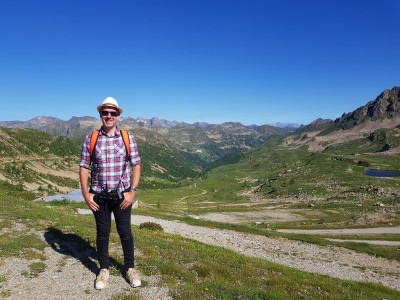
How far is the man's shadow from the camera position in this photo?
14.7m

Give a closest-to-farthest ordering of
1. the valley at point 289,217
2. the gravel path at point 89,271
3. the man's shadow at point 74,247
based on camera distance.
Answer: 1. the gravel path at point 89,271
2. the man's shadow at point 74,247
3. the valley at point 289,217

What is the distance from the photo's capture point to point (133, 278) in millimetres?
12398

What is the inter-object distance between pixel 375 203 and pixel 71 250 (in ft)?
300

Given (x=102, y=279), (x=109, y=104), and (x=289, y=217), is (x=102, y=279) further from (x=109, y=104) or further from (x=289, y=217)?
(x=289, y=217)

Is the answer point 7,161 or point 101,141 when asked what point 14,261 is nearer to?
point 101,141

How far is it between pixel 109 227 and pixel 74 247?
19.1ft

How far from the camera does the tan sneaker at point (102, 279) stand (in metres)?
12.0

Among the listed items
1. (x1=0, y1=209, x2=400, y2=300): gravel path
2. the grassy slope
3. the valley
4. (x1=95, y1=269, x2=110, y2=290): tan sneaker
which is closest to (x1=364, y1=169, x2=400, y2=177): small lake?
the valley

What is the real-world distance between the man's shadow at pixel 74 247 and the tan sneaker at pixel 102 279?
3.98 ft

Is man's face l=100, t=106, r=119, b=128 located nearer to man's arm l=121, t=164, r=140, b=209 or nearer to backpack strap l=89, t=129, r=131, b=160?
backpack strap l=89, t=129, r=131, b=160

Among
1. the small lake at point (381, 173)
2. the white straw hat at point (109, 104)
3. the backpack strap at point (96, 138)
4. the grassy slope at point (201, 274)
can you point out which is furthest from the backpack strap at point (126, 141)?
the small lake at point (381, 173)

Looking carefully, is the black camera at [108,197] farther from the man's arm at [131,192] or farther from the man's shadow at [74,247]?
the man's shadow at [74,247]

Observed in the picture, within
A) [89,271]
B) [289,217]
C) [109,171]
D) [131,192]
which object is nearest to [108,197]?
[131,192]

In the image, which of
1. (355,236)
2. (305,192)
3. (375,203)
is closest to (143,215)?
(355,236)
